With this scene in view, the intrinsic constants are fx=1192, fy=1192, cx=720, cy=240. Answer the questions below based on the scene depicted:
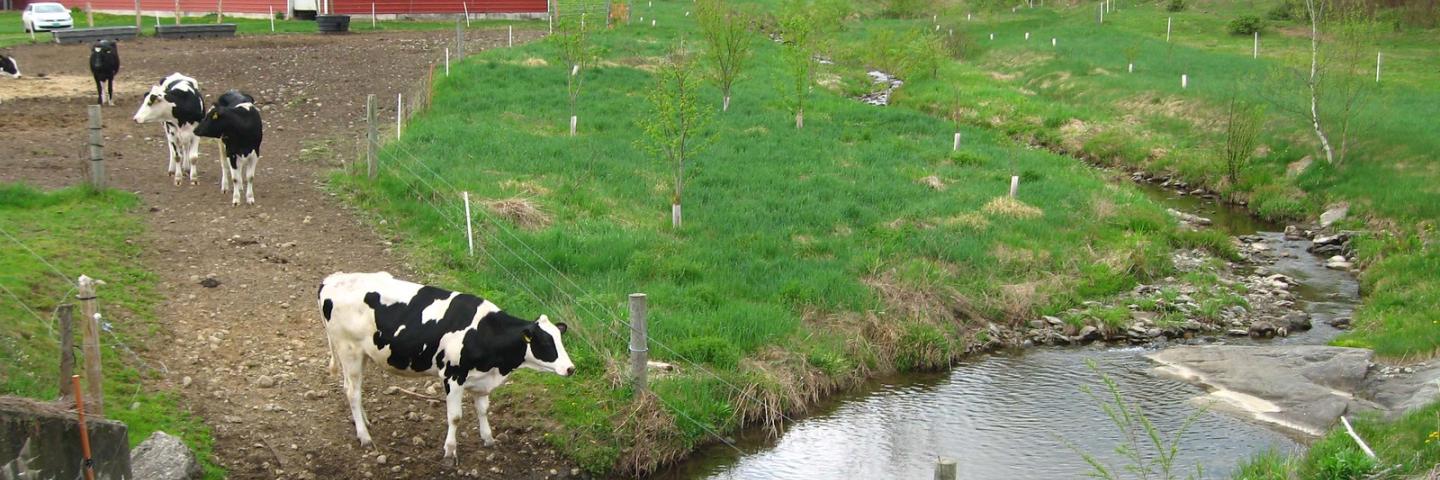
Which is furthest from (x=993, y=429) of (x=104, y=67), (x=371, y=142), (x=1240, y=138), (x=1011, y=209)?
(x=104, y=67)

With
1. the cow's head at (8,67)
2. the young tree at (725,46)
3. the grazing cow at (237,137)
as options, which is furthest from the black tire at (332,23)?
the grazing cow at (237,137)

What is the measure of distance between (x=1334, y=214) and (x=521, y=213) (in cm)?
1636

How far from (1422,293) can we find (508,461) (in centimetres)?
1435

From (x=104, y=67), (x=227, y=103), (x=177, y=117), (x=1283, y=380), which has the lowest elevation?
(x=1283, y=380)

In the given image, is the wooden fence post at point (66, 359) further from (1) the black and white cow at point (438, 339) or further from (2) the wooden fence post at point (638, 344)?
(2) the wooden fence post at point (638, 344)

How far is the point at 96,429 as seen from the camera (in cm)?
951

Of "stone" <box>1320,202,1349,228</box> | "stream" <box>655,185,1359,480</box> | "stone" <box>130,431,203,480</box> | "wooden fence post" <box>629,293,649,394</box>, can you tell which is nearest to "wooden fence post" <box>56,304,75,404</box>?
"stone" <box>130,431,203,480</box>

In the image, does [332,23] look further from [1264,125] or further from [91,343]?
[91,343]

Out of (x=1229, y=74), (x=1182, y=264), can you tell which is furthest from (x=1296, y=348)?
(x=1229, y=74)

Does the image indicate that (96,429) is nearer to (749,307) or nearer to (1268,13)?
(749,307)

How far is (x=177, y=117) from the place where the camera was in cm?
2033

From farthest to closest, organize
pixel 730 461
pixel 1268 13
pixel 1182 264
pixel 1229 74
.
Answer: pixel 1268 13
pixel 1229 74
pixel 1182 264
pixel 730 461

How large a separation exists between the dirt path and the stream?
9.22ft

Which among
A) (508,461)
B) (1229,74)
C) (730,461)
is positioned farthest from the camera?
(1229,74)
